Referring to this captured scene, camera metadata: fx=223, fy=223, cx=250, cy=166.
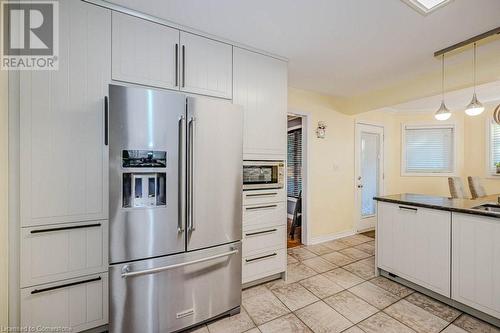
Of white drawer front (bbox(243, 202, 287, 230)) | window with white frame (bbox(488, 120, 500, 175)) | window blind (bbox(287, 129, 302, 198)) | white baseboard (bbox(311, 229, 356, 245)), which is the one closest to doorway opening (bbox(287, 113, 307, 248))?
window blind (bbox(287, 129, 302, 198))

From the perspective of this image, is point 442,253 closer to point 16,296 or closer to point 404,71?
point 404,71

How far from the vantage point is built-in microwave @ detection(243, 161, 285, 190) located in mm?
2237

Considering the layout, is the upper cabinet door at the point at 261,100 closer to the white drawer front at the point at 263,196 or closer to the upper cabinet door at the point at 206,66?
the upper cabinet door at the point at 206,66

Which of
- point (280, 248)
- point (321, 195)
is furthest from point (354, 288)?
point (321, 195)

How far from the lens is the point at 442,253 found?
203 centimetres

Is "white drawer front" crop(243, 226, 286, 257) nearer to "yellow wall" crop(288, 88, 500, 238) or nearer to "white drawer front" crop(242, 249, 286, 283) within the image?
"white drawer front" crop(242, 249, 286, 283)

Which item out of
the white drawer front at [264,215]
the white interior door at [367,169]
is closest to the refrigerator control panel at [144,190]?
the white drawer front at [264,215]

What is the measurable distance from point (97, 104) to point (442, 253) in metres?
3.13

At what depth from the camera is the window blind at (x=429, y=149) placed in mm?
4676

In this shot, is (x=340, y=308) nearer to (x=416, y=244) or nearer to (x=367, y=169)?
(x=416, y=244)

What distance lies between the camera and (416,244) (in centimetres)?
223

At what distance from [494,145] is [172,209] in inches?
232

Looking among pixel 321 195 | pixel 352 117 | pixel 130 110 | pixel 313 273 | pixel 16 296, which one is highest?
pixel 352 117

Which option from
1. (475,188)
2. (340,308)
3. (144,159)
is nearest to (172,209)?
(144,159)
